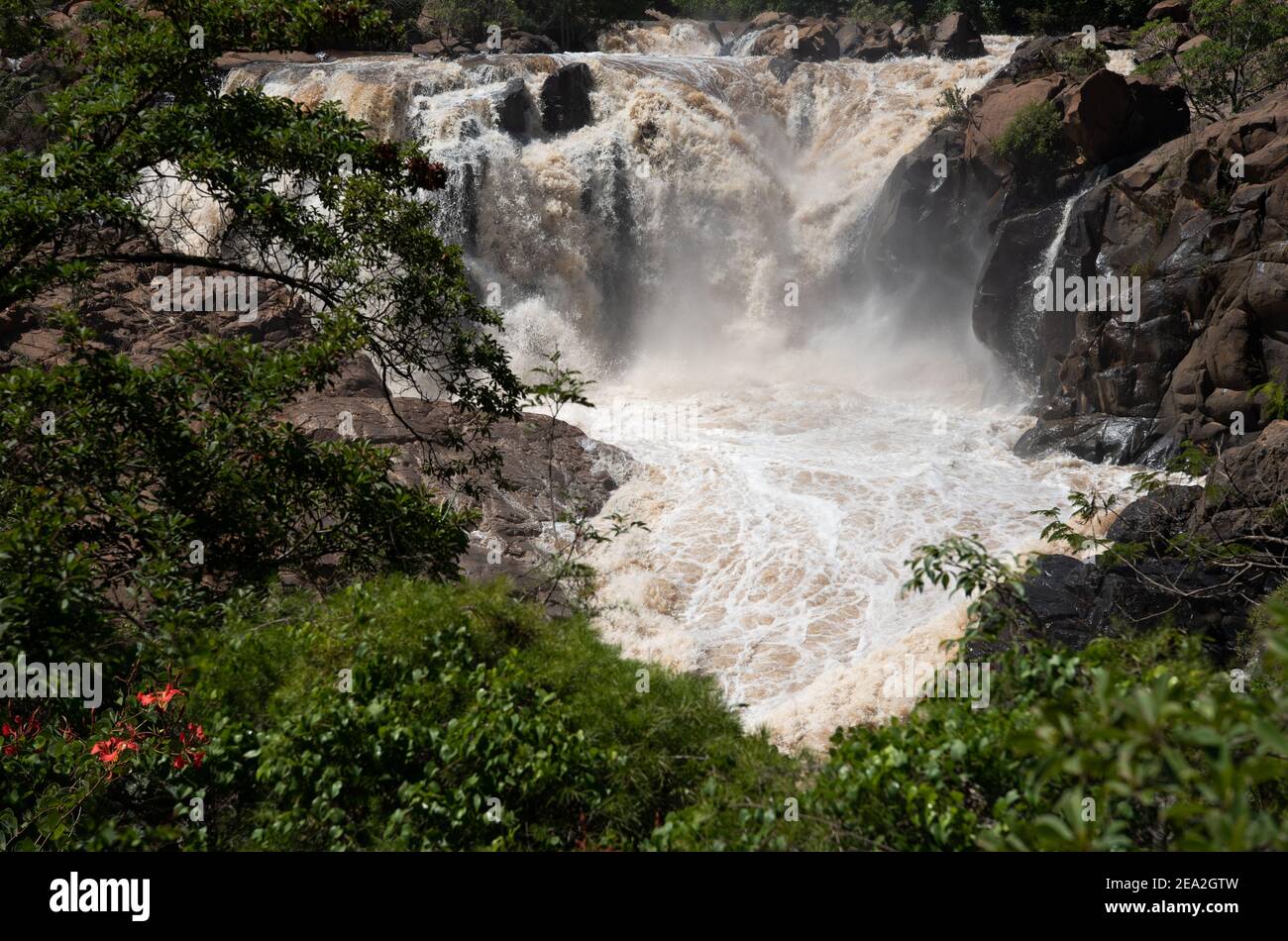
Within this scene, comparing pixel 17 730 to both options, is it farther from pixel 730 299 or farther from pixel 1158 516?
pixel 730 299

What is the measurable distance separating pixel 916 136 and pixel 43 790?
22.5 meters

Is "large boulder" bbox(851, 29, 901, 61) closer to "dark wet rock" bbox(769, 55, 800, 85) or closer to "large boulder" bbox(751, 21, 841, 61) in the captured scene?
"large boulder" bbox(751, 21, 841, 61)

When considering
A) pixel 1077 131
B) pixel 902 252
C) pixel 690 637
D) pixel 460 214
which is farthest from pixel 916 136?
pixel 690 637

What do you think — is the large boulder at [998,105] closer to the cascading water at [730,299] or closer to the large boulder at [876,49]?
the cascading water at [730,299]

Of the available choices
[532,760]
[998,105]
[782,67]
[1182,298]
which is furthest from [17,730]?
[782,67]

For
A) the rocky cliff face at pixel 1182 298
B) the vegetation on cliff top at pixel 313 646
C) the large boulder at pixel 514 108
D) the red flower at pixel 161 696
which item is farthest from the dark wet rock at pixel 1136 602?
the large boulder at pixel 514 108

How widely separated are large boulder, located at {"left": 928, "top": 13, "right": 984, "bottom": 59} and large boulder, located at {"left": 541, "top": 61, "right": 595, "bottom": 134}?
39.5 ft

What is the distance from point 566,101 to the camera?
21.0 meters

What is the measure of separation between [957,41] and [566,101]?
13.4 m

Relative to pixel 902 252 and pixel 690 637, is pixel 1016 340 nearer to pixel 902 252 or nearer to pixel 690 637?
pixel 902 252

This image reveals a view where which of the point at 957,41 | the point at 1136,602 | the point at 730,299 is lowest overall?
the point at 1136,602

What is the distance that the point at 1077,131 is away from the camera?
52.3 ft
